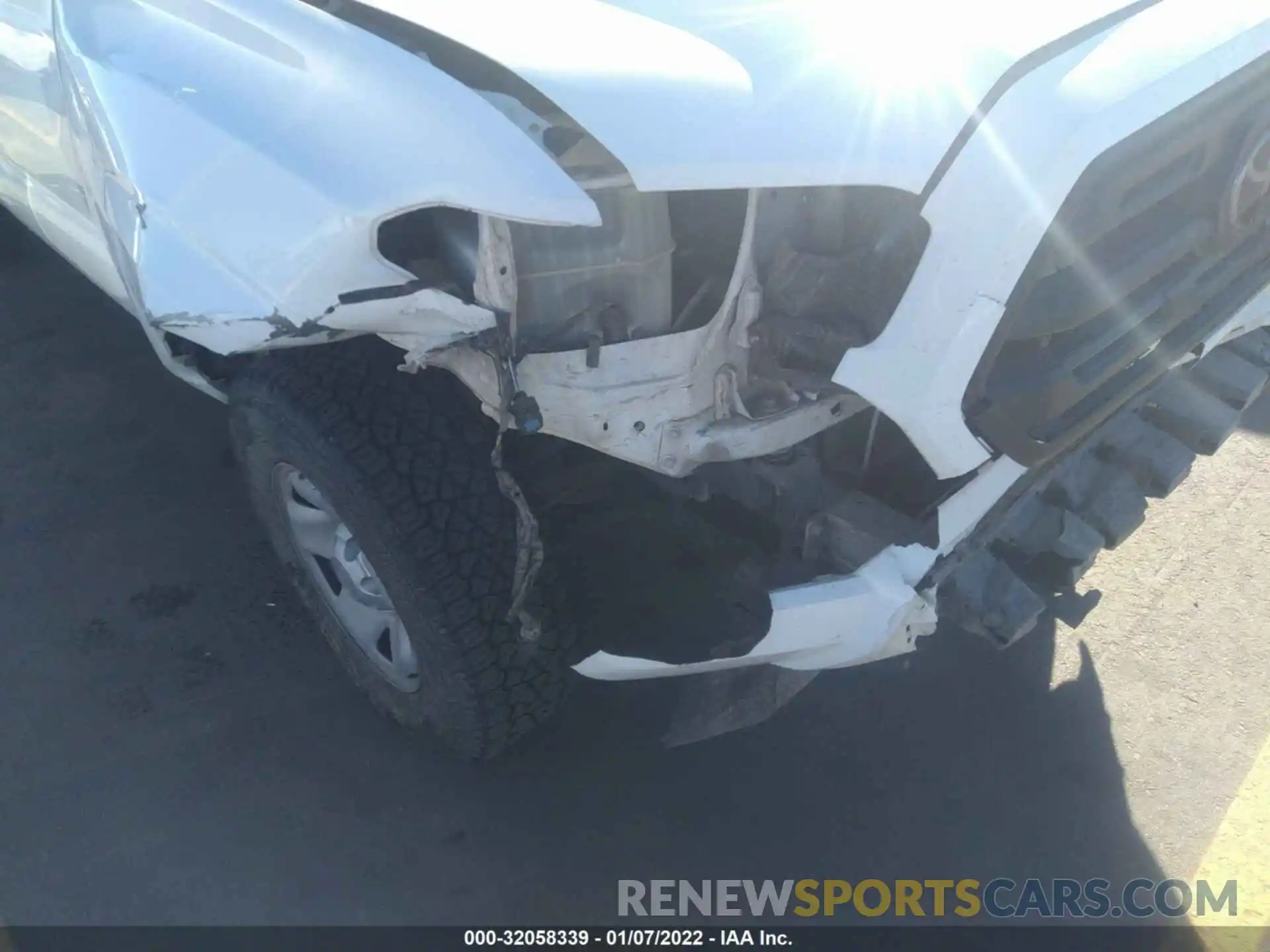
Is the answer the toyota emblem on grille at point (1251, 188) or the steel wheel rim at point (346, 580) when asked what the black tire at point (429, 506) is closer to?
the steel wheel rim at point (346, 580)

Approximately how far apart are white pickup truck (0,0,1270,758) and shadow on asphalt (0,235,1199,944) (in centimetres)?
23

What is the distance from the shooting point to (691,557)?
2279 millimetres

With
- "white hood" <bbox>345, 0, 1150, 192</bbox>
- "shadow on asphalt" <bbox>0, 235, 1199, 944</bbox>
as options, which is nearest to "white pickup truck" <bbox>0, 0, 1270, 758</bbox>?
"white hood" <bbox>345, 0, 1150, 192</bbox>

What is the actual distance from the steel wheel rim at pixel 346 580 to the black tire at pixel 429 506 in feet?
0.50

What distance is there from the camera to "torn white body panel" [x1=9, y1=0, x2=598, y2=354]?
5.65 feet

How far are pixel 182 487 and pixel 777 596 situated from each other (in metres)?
2.20

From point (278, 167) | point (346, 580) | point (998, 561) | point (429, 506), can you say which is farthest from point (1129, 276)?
point (346, 580)

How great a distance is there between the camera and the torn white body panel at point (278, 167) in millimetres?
1721

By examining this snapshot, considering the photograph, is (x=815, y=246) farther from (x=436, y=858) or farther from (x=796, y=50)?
(x=436, y=858)

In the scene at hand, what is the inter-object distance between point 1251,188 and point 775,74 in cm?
127

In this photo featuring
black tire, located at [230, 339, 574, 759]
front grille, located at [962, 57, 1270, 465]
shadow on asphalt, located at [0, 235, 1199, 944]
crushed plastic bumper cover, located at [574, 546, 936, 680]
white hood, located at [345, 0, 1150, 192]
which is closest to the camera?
white hood, located at [345, 0, 1150, 192]

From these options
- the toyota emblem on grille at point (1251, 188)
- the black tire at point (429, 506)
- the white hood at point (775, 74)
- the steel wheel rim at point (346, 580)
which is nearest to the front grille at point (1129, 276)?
the toyota emblem on grille at point (1251, 188)

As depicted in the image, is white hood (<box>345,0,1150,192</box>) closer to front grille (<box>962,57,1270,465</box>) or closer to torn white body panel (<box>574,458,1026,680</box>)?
front grille (<box>962,57,1270,465</box>)

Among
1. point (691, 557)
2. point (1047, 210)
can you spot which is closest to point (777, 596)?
point (691, 557)
